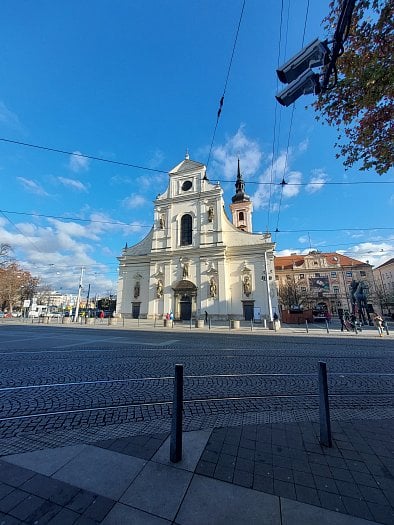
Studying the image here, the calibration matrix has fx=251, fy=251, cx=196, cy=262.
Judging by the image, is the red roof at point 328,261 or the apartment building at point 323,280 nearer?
the apartment building at point 323,280

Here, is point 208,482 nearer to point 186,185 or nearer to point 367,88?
point 367,88

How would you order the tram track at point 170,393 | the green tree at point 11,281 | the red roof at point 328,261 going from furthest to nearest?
the red roof at point 328,261 < the green tree at point 11,281 < the tram track at point 170,393

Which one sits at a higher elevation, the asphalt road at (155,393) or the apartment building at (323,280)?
the apartment building at (323,280)

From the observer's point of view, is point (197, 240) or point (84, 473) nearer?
point (84, 473)

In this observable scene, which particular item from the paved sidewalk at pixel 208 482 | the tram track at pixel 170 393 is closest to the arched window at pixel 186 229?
the tram track at pixel 170 393

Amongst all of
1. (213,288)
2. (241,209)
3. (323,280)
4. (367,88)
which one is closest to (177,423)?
(367,88)

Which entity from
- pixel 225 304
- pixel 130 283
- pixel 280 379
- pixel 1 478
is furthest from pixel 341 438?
pixel 130 283

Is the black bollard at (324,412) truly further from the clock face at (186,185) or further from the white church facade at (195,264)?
the clock face at (186,185)

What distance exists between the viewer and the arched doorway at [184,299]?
33.5 meters

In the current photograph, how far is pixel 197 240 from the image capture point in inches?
1394

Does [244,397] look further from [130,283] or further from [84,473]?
[130,283]

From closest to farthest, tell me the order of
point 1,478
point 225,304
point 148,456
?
point 1,478 < point 148,456 < point 225,304

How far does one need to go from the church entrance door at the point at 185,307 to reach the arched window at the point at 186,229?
26.2ft

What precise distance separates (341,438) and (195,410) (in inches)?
77.4
